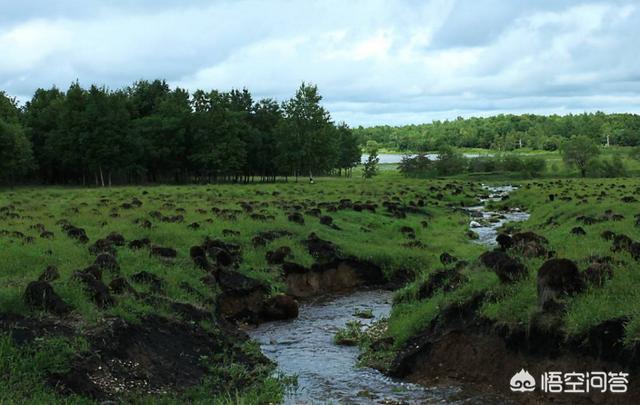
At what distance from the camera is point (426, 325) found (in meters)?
16.5

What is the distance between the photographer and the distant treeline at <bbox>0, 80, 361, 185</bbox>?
84625mm

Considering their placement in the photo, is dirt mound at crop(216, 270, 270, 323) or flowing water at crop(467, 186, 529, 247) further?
flowing water at crop(467, 186, 529, 247)

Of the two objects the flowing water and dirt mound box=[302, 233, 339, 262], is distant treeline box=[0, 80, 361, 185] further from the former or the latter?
dirt mound box=[302, 233, 339, 262]

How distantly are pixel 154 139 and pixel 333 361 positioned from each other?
8158 centimetres

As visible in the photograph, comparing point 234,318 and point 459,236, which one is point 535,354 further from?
point 459,236

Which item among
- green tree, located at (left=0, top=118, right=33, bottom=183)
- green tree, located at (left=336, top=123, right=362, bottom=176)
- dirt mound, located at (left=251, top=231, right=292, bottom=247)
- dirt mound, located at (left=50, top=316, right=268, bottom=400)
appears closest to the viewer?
dirt mound, located at (left=50, top=316, right=268, bottom=400)

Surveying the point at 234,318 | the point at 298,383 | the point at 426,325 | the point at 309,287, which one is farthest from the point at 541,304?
the point at 309,287

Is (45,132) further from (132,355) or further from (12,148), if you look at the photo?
(132,355)

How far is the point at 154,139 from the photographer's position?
92.2 meters

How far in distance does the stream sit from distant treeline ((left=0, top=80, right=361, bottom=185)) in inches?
2627

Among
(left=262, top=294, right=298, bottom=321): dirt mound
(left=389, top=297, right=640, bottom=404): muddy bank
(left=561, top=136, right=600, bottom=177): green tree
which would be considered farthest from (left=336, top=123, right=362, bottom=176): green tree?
(left=389, top=297, right=640, bottom=404): muddy bank

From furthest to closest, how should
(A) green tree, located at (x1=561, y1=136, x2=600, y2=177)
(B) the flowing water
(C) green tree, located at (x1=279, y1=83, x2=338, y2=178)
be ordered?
(A) green tree, located at (x1=561, y1=136, x2=600, y2=177) < (C) green tree, located at (x1=279, y1=83, x2=338, y2=178) < (B) the flowing water

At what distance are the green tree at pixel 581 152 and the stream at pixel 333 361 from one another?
372 ft

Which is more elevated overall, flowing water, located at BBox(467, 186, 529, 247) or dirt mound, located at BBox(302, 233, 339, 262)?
dirt mound, located at BBox(302, 233, 339, 262)
